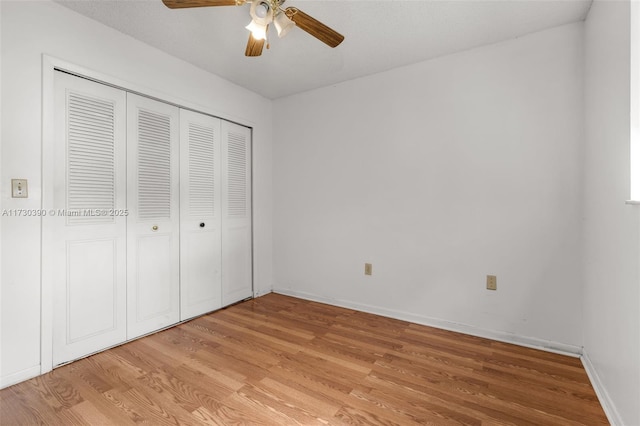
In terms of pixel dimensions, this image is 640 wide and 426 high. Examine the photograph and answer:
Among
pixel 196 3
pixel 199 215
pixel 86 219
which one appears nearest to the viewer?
pixel 196 3

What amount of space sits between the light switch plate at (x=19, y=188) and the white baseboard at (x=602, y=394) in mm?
3447

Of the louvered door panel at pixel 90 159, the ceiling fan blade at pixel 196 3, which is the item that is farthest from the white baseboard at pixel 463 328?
the ceiling fan blade at pixel 196 3

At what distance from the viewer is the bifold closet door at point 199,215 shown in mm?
2797

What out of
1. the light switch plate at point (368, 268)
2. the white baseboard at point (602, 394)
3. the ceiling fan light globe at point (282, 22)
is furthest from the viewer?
the light switch plate at point (368, 268)

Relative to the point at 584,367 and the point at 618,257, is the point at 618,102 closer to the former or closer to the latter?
the point at 618,257

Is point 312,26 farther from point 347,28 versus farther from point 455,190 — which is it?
point 455,190

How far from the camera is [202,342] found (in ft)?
7.77

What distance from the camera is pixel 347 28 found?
2225 millimetres

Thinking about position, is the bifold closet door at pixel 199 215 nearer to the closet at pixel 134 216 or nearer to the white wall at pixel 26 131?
the closet at pixel 134 216

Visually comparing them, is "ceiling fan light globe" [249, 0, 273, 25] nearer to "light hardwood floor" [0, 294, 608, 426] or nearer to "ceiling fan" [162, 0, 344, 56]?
"ceiling fan" [162, 0, 344, 56]

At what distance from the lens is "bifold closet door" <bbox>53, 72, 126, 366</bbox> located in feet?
6.58

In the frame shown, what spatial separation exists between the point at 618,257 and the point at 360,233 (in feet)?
6.36

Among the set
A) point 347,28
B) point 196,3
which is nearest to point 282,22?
point 196,3

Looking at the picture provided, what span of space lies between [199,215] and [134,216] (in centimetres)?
60
